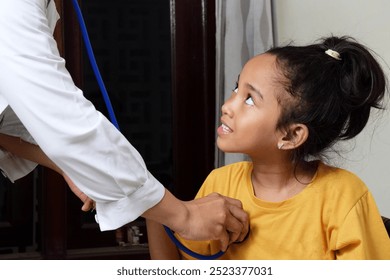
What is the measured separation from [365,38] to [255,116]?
3.77 feet

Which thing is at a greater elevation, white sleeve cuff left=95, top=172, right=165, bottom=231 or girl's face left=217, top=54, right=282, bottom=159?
girl's face left=217, top=54, right=282, bottom=159

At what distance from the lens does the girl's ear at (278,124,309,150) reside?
4.32 feet

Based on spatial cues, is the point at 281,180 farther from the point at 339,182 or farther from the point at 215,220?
the point at 215,220

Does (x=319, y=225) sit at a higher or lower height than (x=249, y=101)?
lower

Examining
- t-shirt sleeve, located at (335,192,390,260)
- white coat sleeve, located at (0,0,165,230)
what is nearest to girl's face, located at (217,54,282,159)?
t-shirt sleeve, located at (335,192,390,260)

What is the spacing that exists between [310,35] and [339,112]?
1.30m

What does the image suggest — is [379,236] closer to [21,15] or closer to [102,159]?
[102,159]

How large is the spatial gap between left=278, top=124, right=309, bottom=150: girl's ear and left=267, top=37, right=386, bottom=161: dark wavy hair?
0.6 inches

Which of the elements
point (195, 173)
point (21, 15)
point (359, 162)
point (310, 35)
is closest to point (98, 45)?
point (195, 173)

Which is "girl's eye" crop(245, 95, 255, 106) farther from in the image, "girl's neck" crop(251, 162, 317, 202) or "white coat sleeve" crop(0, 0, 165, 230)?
"white coat sleeve" crop(0, 0, 165, 230)

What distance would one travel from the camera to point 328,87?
1.32 metres

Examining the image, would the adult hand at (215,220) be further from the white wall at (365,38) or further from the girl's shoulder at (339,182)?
the white wall at (365,38)

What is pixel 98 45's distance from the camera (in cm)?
272

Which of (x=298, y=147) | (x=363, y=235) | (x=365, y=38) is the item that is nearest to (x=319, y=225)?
(x=363, y=235)
